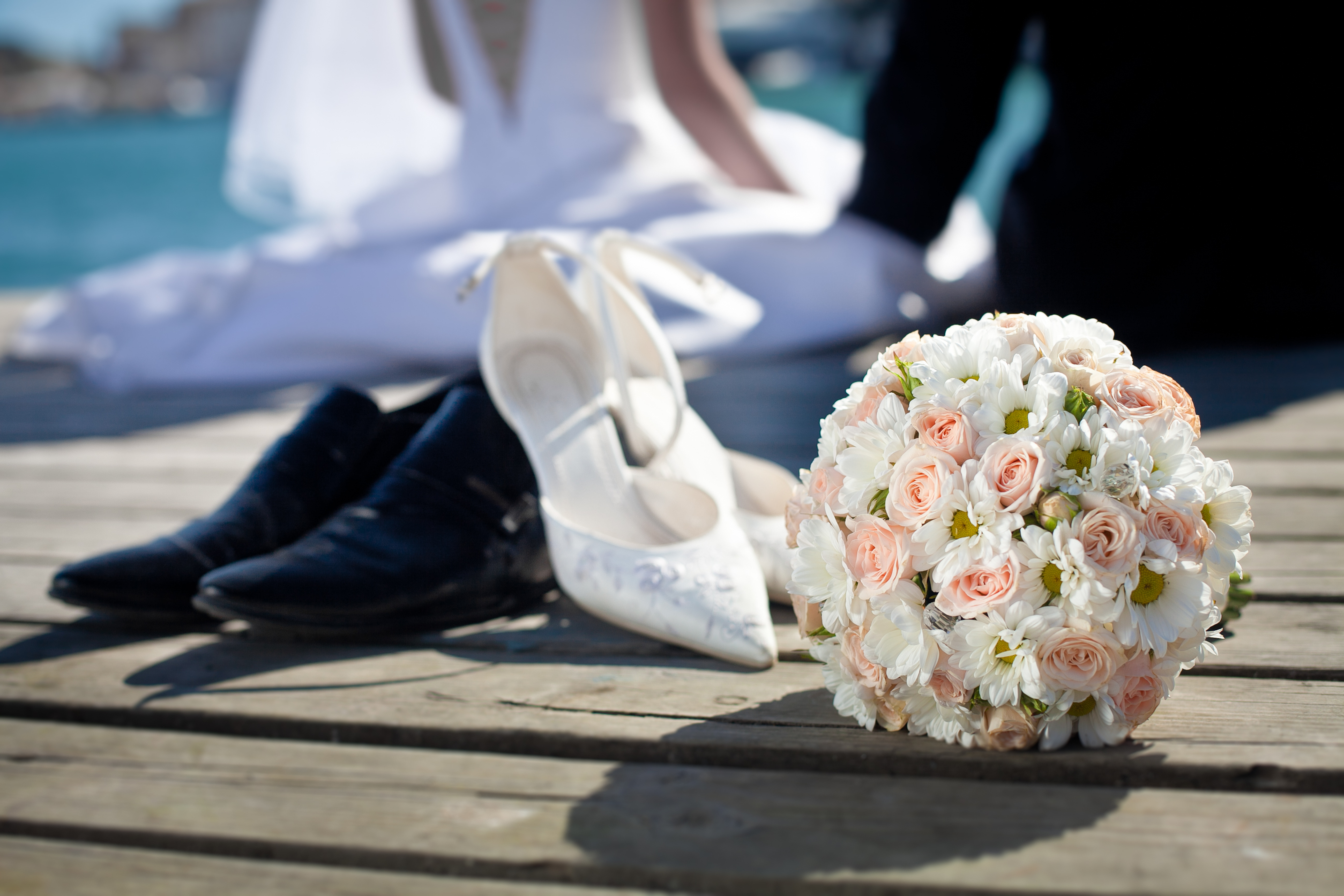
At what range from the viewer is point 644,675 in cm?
87

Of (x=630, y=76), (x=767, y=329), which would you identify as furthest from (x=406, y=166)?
(x=767, y=329)

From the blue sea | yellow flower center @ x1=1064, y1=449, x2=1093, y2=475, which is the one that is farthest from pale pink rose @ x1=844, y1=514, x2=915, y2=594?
the blue sea

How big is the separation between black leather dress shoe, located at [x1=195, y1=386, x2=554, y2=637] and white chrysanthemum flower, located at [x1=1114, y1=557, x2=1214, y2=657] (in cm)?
57

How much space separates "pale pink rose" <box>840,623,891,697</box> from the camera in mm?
698

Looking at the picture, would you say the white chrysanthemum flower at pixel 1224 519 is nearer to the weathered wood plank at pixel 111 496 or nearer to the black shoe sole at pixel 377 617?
the black shoe sole at pixel 377 617

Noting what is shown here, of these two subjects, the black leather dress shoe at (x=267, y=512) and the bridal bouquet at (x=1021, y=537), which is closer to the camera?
the bridal bouquet at (x=1021, y=537)

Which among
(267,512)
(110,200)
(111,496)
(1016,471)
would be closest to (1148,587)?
(1016,471)

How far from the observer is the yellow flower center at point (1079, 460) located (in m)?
0.63

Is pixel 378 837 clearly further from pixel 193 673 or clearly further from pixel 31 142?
pixel 31 142

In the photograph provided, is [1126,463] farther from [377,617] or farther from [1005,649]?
[377,617]

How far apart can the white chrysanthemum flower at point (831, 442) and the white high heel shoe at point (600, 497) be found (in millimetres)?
188

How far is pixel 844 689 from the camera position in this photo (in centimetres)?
74

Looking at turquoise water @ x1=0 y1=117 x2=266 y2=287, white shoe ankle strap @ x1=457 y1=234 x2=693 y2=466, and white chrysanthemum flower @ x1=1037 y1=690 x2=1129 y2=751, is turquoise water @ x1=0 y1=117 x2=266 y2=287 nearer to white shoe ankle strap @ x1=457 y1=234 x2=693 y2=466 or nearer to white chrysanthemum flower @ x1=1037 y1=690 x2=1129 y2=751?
white shoe ankle strap @ x1=457 y1=234 x2=693 y2=466

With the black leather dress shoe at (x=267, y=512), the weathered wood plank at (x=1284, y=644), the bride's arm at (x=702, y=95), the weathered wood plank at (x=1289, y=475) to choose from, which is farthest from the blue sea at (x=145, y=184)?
the black leather dress shoe at (x=267, y=512)
